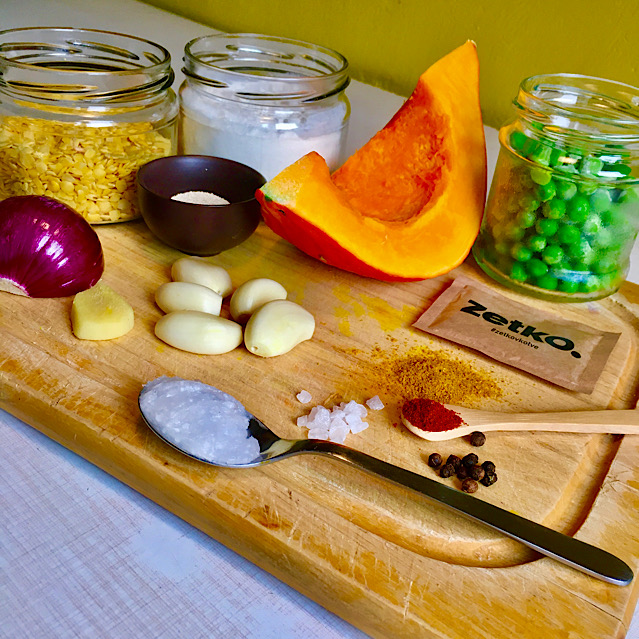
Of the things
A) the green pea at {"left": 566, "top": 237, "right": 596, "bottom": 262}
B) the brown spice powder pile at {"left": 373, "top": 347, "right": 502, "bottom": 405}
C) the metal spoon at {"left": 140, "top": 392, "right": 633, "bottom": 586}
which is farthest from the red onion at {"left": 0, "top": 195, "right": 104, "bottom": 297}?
the green pea at {"left": 566, "top": 237, "right": 596, "bottom": 262}

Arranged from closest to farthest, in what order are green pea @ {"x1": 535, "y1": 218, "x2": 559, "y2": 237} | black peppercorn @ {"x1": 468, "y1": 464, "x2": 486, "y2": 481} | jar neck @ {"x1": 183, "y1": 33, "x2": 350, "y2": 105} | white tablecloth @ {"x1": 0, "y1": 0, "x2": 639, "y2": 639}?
white tablecloth @ {"x1": 0, "y1": 0, "x2": 639, "y2": 639} → black peppercorn @ {"x1": 468, "y1": 464, "x2": 486, "y2": 481} → green pea @ {"x1": 535, "y1": 218, "x2": 559, "y2": 237} → jar neck @ {"x1": 183, "y1": 33, "x2": 350, "y2": 105}

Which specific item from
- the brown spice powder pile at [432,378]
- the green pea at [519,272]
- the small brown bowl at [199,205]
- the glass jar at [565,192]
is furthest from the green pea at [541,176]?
the small brown bowl at [199,205]

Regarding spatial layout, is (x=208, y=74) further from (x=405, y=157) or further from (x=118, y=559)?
(x=118, y=559)

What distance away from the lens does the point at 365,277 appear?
0.91m

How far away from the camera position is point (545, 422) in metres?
0.68

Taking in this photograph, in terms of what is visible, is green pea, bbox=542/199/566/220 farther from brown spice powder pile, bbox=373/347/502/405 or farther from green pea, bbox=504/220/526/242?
brown spice powder pile, bbox=373/347/502/405

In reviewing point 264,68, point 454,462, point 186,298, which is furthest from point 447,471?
point 264,68

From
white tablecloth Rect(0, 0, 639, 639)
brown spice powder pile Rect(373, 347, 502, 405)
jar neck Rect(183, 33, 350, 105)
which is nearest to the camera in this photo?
white tablecloth Rect(0, 0, 639, 639)

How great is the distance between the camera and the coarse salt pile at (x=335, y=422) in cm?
65

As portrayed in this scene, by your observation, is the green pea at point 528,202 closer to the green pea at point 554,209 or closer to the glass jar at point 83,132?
the green pea at point 554,209

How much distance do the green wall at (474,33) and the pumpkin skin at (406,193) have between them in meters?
0.30

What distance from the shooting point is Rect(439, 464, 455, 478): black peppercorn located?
62 cm

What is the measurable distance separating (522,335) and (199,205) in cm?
41

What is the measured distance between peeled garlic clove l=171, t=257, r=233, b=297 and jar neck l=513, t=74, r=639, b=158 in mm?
407
